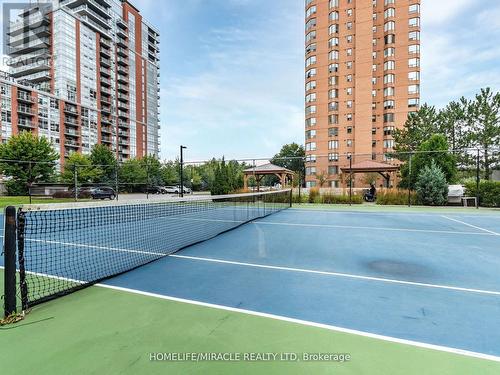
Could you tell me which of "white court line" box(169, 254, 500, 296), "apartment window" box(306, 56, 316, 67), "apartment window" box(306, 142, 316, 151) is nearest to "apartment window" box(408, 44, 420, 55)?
"apartment window" box(306, 56, 316, 67)

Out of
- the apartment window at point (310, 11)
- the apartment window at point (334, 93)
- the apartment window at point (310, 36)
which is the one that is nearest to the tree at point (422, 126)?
the apartment window at point (334, 93)

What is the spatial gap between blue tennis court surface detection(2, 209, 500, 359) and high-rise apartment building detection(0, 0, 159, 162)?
2033 inches

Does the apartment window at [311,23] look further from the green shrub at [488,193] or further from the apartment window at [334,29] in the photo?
the green shrub at [488,193]

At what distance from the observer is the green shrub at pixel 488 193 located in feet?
47.7

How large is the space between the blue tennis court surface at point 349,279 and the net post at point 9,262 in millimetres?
1142

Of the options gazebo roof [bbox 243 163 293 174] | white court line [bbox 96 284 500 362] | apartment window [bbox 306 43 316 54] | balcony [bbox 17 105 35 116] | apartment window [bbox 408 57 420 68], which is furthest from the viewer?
apartment window [bbox 306 43 316 54]

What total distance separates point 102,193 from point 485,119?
128 ft

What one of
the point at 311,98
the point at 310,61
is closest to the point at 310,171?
the point at 311,98

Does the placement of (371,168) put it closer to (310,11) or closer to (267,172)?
(267,172)

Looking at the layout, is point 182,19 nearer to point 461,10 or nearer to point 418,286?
point 461,10

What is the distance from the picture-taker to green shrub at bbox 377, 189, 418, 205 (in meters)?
15.8

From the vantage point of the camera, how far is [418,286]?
3547 mm

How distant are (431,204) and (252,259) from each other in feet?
48.4

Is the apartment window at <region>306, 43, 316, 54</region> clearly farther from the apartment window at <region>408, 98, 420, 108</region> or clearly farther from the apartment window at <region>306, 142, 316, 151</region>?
the apartment window at <region>408, 98, 420, 108</region>
